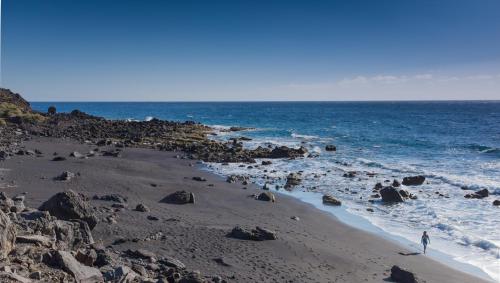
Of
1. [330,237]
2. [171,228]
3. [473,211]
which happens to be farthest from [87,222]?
[473,211]

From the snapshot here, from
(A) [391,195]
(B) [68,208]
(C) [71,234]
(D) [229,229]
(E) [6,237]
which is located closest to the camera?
(E) [6,237]

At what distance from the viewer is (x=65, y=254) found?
9492 millimetres

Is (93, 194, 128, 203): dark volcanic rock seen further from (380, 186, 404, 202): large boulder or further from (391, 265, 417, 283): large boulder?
(380, 186, 404, 202): large boulder

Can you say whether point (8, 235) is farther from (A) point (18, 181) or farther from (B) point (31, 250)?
(A) point (18, 181)

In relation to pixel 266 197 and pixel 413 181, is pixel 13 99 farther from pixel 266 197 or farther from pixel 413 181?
pixel 413 181

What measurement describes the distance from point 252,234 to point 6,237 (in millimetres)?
9504

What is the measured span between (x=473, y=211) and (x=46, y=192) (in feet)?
77.4

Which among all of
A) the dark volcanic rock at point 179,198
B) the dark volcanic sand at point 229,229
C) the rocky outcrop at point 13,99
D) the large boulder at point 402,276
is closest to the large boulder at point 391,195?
the dark volcanic sand at point 229,229

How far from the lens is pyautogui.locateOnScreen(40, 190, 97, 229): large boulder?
45.3 ft

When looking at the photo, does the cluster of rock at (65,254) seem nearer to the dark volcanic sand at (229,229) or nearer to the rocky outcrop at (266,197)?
the dark volcanic sand at (229,229)

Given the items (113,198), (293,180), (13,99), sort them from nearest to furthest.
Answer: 1. (113,198)
2. (293,180)
3. (13,99)

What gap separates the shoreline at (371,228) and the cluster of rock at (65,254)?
32.2 ft

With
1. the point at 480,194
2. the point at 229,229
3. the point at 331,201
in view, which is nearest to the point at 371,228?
the point at 331,201

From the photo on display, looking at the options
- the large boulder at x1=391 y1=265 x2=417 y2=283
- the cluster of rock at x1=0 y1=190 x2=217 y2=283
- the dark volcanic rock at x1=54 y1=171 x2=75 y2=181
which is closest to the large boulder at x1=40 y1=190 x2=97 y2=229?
the cluster of rock at x1=0 y1=190 x2=217 y2=283
